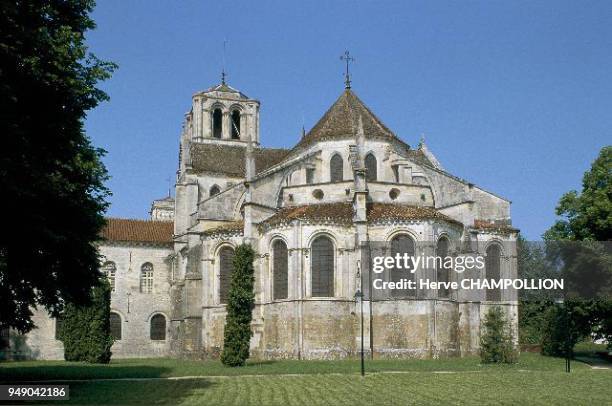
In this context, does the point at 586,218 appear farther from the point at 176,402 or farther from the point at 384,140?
the point at 176,402

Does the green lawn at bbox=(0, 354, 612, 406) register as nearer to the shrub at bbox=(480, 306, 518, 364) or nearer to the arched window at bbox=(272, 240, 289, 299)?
the shrub at bbox=(480, 306, 518, 364)

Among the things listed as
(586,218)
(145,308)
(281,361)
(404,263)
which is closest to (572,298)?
(586,218)

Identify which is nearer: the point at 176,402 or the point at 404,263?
the point at 176,402

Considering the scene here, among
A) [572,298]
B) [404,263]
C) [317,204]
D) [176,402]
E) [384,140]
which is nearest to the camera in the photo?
[176,402]

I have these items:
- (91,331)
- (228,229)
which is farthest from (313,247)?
(91,331)

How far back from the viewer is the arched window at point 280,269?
4494 centimetres

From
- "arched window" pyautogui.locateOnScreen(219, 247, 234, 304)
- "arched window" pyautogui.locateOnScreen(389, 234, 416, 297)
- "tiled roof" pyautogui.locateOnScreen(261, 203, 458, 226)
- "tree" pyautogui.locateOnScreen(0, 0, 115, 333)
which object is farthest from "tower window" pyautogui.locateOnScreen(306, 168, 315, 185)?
"tree" pyautogui.locateOnScreen(0, 0, 115, 333)

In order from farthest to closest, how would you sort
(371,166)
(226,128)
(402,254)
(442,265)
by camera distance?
(226,128)
(371,166)
(442,265)
(402,254)

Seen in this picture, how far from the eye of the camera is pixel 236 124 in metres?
68.5

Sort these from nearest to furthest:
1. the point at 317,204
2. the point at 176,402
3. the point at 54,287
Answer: the point at 176,402, the point at 54,287, the point at 317,204

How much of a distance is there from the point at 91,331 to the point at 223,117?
2617 centimetres

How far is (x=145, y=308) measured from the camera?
198 ft

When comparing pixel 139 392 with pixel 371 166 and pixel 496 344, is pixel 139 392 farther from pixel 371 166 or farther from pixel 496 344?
pixel 371 166

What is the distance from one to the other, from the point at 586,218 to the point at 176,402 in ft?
92.5
